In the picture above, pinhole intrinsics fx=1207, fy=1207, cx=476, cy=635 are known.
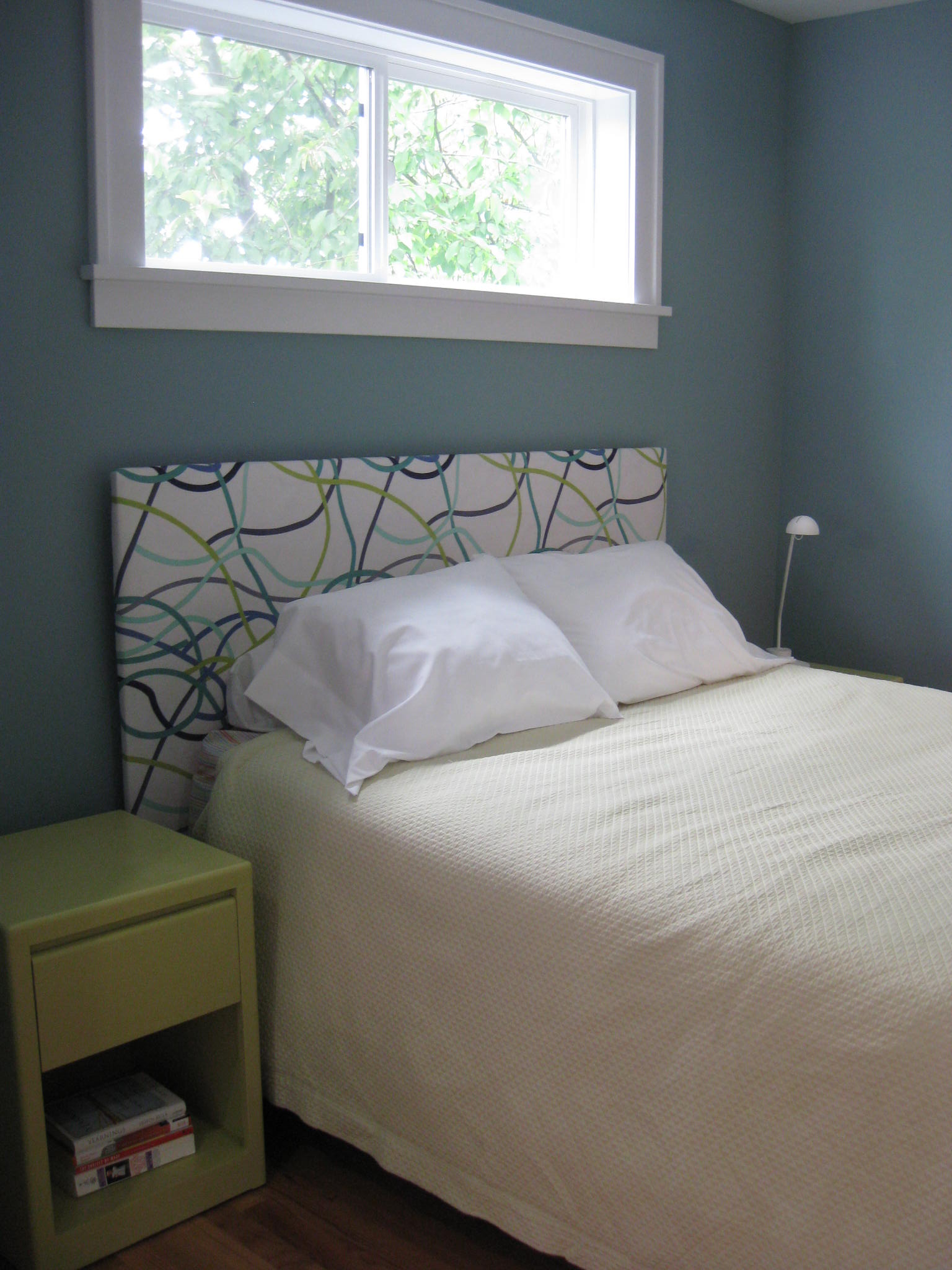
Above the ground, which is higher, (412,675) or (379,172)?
(379,172)

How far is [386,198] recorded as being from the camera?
8.98 feet

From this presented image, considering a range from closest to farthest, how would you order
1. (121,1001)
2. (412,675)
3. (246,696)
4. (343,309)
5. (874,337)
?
(121,1001), (412,675), (246,696), (343,309), (874,337)

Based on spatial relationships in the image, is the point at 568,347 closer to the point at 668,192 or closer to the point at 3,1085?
the point at 668,192

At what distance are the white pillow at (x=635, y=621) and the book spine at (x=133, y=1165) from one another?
1178 millimetres

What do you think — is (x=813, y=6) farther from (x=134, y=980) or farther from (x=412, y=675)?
(x=134, y=980)

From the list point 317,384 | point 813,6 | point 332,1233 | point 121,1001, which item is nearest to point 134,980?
point 121,1001

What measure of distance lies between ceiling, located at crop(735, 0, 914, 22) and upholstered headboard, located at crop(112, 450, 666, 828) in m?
1.61

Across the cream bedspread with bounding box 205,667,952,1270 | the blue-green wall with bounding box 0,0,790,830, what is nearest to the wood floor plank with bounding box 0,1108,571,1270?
the cream bedspread with bounding box 205,667,952,1270

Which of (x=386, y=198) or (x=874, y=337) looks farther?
(x=874, y=337)

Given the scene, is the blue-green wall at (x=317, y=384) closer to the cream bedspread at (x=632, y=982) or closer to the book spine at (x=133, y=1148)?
the cream bedspread at (x=632, y=982)

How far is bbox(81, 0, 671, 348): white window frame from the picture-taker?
2.18 metres

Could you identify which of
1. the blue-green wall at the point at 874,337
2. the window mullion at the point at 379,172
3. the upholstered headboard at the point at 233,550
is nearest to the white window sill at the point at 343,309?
the window mullion at the point at 379,172

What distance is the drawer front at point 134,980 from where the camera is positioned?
5.49 ft

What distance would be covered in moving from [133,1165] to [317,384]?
153cm
